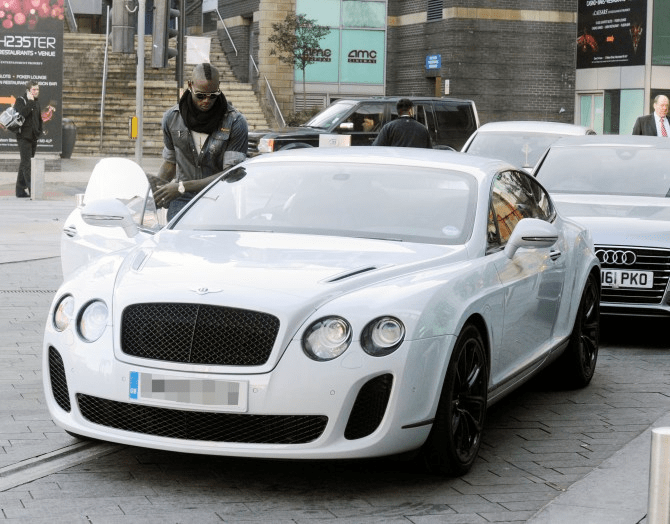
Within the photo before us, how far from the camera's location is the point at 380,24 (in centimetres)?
4575

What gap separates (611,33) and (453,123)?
17.7 m

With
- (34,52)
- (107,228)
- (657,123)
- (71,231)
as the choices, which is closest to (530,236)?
(107,228)

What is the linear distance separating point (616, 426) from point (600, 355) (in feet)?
7.99

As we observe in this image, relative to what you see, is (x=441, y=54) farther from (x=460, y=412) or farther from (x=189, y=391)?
(x=189, y=391)

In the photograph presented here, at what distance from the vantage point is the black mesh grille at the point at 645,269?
31.2 ft

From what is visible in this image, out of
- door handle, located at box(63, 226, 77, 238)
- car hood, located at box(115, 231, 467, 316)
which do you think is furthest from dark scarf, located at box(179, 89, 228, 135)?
car hood, located at box(115, 231, 467, 316)

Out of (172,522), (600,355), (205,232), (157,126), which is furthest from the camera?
(157,126)

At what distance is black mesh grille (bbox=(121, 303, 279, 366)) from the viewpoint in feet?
17.4

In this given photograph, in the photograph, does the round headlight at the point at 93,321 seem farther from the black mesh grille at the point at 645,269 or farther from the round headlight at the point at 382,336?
the black mesh grille at the point at 645,269

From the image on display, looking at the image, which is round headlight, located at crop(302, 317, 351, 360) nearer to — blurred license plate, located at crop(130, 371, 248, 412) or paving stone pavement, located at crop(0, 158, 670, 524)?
blurred license plate, located at crop(130, 371, 248, 412)

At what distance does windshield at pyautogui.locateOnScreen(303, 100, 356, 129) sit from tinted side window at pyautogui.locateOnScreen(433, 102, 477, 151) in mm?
1875

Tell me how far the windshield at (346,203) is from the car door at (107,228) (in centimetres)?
105

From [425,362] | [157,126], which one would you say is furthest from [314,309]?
[157,126]

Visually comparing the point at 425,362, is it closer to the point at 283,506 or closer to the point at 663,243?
the point at 283,506
